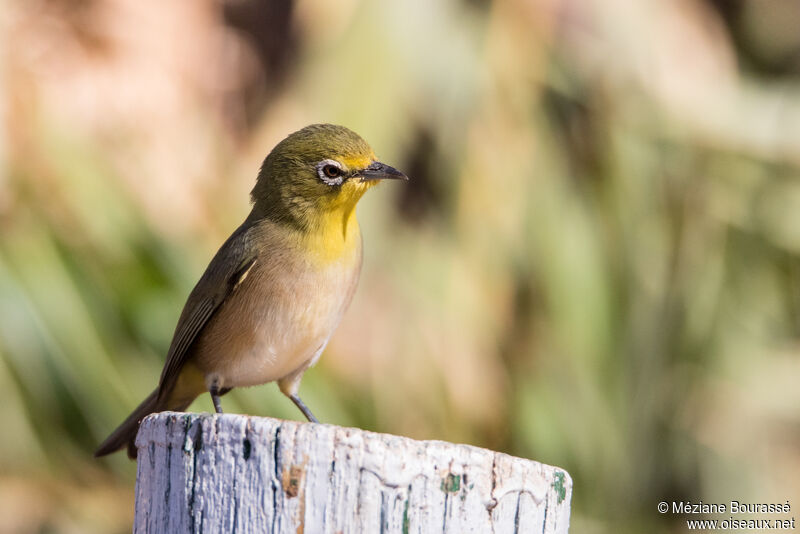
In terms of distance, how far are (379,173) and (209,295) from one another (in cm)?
82

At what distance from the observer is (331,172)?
3.89 metres

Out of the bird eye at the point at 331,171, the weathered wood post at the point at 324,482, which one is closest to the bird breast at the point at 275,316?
the bird eye at the point at 331,171

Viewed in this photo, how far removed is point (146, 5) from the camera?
24.5 feet

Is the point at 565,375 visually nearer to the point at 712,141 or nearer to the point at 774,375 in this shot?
the point at 774,375

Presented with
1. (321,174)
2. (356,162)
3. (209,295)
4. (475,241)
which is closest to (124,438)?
(209,295)

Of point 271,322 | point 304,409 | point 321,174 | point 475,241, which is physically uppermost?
point 475,241

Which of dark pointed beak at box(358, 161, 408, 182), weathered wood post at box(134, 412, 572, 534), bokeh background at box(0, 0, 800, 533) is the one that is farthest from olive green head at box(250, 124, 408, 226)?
bokeh background at box(0, 0, 800, 533)

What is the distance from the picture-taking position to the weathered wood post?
2143mm

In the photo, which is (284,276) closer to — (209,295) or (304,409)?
(209,295)

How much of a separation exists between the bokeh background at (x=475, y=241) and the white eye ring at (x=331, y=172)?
6.76 ft

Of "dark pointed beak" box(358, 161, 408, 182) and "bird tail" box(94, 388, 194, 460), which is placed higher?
"dark pointed beak" box(358, 161, 408, 182)

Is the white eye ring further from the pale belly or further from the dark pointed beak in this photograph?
the pale belly

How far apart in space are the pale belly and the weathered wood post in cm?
149

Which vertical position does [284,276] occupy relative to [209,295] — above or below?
above
